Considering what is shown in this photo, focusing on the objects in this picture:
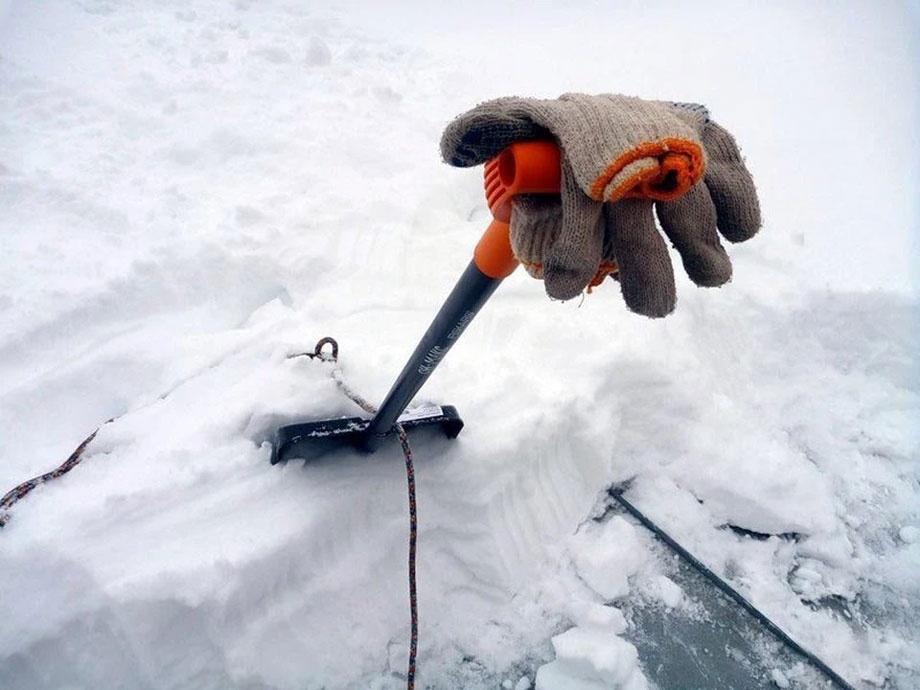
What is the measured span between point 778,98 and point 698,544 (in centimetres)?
478

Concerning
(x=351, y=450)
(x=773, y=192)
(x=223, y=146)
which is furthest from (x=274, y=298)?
(x=773, y=192)

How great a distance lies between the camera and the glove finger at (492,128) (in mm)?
1022

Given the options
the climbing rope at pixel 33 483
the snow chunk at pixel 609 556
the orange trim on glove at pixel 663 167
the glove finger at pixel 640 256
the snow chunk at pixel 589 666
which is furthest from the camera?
the snow chunk at pixel 609 556

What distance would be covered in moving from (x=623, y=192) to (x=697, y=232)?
0.87 ft

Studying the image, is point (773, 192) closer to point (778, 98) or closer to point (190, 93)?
point (778, 98)

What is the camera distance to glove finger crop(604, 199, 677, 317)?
102 cm

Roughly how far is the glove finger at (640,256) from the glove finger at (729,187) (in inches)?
6.6

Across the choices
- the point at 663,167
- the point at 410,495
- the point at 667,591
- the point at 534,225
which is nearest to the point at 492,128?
the point at 534,225

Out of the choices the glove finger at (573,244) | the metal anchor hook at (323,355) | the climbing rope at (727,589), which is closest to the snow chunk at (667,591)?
the climbing rope at (727,589)

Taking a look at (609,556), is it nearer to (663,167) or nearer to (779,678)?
(779,678)

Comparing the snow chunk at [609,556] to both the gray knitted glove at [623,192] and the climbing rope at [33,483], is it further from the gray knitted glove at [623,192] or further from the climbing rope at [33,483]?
the climbing rope at [33,483]

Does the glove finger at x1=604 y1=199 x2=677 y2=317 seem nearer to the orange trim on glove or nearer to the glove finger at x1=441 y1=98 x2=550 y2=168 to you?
the orange trim on glove

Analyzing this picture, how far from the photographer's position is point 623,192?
90 cm

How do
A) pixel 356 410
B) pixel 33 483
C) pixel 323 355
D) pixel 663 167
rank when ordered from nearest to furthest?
pixel 663 167
pixel 33 483
pixel 356 410
pixel 323 355
